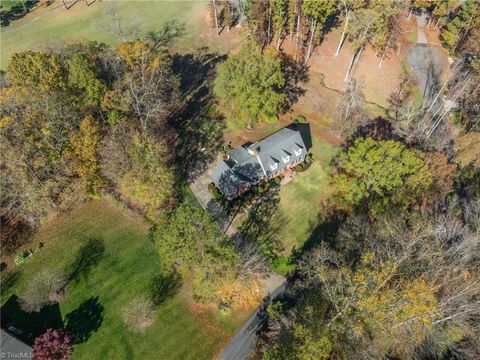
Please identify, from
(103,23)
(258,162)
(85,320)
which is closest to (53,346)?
(85,320)

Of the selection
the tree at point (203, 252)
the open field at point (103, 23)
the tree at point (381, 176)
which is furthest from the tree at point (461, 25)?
the tree at point (203, 252)

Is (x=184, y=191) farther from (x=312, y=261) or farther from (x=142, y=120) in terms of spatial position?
(x=312, y=261)

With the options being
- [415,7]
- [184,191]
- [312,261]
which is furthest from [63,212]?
[415,7]

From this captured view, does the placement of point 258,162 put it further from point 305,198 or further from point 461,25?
point 461,25

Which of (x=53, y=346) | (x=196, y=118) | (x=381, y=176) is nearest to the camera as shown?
(x=53, y=346)

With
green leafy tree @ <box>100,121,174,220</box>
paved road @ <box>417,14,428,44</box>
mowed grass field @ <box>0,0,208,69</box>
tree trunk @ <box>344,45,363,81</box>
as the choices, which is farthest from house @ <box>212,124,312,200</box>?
paved road @ <box>417,14,428,44</box>

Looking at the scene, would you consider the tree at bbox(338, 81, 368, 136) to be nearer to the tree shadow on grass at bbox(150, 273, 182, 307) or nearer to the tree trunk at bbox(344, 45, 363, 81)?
the tree trunk at bbox(344, 45, 363, 81)

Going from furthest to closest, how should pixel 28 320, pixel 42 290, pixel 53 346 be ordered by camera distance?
pixel 42 290 < pixel 28 320 < pixel 53 346

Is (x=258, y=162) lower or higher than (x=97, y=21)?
lower
